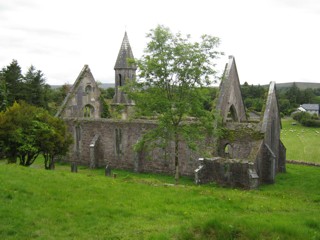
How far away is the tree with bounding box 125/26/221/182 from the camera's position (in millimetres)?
17594

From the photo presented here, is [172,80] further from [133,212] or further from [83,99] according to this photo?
[83,99]

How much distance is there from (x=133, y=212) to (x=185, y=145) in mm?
15643

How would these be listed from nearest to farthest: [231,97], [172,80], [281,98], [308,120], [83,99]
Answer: [172,80]
[231,97]
[83,99]
[308,120]
[281,98]

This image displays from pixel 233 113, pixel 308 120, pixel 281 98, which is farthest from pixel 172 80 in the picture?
pixel 281 98

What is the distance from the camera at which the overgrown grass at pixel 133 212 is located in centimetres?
866

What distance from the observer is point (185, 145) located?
26.4m

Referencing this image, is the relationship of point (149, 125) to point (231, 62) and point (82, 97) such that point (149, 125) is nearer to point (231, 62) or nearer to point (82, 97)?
point (231, 62)

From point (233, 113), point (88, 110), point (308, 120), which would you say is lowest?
point (308, 120)

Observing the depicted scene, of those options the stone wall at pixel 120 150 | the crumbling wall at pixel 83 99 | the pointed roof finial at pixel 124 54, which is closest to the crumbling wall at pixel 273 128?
the stone wall at pixel 120 150

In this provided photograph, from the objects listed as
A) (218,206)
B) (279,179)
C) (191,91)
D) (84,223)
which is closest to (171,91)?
(191,91)

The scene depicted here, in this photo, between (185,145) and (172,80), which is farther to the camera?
(185,145)

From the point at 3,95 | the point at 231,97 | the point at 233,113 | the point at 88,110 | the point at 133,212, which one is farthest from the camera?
the point at 3,95

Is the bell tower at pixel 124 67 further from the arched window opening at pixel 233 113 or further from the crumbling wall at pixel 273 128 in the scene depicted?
the crumbling wall at pixel 273 128

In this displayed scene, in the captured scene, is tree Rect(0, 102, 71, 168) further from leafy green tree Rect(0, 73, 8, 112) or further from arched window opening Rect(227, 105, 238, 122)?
leafy green tree Rect(0, 73, 8, 112)
